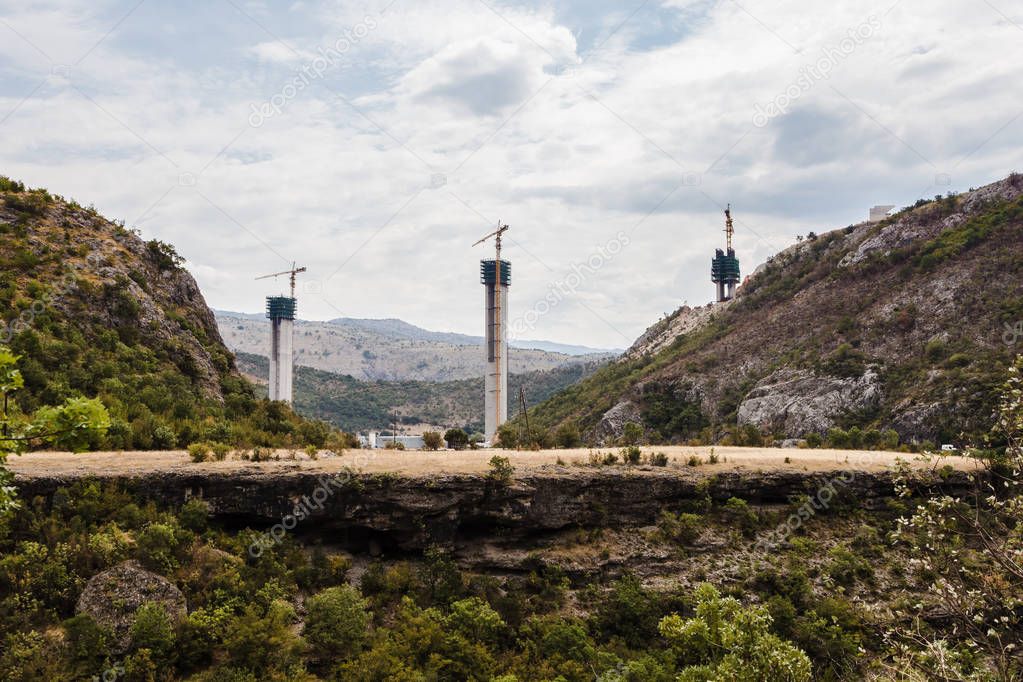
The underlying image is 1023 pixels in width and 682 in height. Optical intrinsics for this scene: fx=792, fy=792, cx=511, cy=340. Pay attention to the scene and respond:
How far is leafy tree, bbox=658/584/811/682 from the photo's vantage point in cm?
1403

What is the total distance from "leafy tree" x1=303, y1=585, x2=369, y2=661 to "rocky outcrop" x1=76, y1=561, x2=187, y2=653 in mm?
3403

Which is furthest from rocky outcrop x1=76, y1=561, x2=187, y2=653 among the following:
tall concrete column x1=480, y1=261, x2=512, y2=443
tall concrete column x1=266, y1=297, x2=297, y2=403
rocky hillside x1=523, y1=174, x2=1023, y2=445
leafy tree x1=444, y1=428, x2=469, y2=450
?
tall concrete column x1=266, y1=297, x2=297, y2=403

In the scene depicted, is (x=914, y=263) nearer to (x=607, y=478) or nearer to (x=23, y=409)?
(x=607, y=478)

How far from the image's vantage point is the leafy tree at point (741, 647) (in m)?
14.0

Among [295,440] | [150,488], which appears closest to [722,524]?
[295,440]

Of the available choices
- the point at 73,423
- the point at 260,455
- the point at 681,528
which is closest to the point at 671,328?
the point at 681,528

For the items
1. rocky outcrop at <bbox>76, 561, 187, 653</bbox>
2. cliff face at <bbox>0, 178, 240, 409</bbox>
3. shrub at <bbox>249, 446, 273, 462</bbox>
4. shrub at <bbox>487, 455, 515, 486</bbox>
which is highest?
cliff face at <bbox>0, 178, 240, 409</bbox>

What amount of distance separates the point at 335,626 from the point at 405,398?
11794 centimetres

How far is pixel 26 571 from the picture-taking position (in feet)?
66.6

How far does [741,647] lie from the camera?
14758mm

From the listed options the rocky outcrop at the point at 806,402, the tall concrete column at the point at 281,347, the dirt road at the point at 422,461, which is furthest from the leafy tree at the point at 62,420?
the tall concrete column at the point at 281,347

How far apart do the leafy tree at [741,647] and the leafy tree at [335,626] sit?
8952mm

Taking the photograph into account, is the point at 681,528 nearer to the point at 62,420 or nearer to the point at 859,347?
the point at 62,420

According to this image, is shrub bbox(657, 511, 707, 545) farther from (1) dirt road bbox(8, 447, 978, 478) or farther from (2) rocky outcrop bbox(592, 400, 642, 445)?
(2) rocky outcrop bbox(592, 400, 642, 445)
